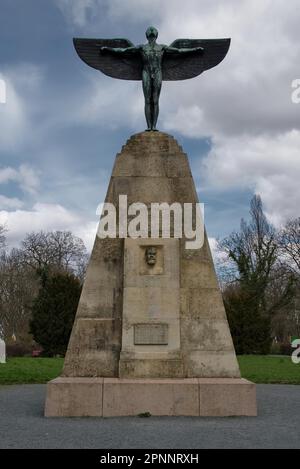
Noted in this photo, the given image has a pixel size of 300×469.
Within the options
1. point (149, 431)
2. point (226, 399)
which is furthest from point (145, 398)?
point (226, 399)

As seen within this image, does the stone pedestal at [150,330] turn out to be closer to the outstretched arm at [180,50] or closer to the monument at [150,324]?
the monument at [150,324]

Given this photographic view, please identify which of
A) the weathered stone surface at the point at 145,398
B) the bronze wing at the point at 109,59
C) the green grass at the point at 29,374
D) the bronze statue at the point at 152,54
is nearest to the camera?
the weathered stone surface at the point at 145,398

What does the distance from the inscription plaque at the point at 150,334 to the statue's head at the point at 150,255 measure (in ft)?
4.13

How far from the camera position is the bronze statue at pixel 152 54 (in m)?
11.9

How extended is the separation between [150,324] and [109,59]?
6.28m

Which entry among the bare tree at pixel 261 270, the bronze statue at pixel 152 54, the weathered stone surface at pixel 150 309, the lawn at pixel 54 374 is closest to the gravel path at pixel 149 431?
the weathered stone surface at pixel 150 309

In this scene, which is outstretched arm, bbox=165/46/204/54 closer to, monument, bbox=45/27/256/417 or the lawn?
monument, bbox=45/27/256/417

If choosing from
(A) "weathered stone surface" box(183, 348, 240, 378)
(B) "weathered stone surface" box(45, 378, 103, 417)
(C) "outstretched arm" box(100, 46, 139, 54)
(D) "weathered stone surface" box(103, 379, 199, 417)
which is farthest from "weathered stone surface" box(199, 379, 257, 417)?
(C) "outstretched arm" box(100, 46, 139, 54)

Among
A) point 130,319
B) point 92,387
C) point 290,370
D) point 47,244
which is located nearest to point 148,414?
point 92,387

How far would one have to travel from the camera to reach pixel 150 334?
10.2m

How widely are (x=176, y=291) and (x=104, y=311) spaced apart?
152cm

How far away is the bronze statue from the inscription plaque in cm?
462

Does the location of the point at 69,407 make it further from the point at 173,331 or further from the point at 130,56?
the point at 130,56

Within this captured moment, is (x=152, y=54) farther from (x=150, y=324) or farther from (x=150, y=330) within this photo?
(x=150, y=330)
